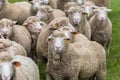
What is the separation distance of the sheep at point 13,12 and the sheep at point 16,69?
428cm

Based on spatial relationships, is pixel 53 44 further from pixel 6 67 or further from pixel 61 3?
pixel 61 3

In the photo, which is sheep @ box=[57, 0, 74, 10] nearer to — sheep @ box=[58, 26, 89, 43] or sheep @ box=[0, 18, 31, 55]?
sheep @ box=[0, 18, 31, 55]

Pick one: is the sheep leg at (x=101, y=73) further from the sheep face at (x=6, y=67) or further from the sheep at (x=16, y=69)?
the sheep face at (x=6, y=67)

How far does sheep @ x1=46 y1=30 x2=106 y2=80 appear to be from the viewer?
23.6ft

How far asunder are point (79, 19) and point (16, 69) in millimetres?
3234

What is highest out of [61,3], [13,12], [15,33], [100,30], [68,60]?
[68,60]

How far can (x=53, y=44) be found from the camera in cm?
718

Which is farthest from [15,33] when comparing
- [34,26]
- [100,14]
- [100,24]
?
[100,24]

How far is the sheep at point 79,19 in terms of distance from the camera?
9.44 meters

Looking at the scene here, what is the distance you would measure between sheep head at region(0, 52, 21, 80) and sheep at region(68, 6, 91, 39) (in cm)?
344

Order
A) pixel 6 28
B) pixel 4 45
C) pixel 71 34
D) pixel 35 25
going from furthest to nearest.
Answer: pixel 35 25 → pixel 6 28 → pixel 71 34 → pixel 4 45

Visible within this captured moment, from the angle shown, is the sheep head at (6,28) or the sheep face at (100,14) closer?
the sheep head at (6,28)

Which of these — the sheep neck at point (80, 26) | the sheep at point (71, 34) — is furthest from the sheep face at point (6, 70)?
the sheep neck at point (80, 26)

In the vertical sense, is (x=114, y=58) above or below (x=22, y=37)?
below
